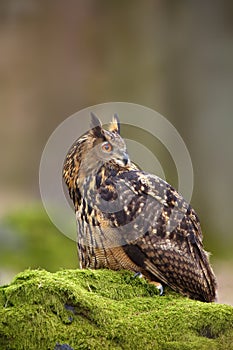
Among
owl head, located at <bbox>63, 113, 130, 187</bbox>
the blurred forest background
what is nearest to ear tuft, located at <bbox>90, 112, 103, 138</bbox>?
owl head, located at <bbox>63, 113, 130, 187</bbox>

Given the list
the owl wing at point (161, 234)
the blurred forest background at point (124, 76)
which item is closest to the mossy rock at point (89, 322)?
the owl wing at point (161, 234)

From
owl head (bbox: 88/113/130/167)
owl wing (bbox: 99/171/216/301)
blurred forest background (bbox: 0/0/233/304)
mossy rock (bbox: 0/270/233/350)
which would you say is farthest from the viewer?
blurred forest background (bbox: 0/0/233/304)

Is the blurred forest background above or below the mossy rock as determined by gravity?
above

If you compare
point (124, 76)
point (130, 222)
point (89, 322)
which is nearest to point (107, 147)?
point (130, 222)

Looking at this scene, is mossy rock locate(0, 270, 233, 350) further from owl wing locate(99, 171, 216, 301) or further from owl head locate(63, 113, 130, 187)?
owl head locate(63, 113, 130, 187)

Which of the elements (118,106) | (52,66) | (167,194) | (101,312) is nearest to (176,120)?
(118,106)

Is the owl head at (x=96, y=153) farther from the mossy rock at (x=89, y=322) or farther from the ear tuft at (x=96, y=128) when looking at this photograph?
the mossy rock at (x=89, y=322)

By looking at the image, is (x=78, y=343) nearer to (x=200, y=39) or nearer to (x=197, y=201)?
(x=197, y=201)

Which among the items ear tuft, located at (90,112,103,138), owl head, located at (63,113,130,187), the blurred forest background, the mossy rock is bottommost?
the mossy rock
